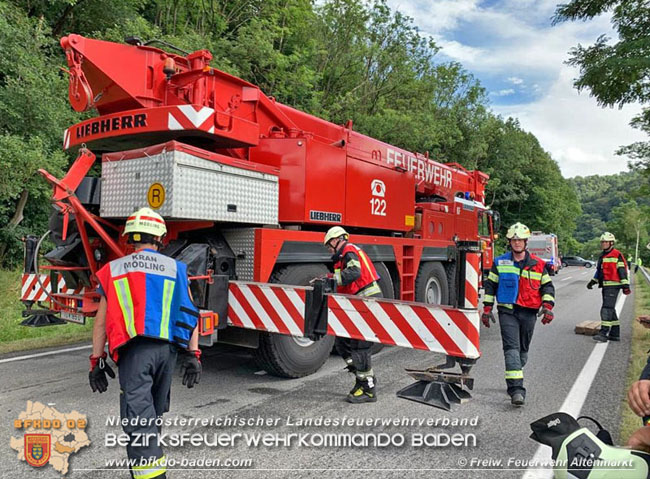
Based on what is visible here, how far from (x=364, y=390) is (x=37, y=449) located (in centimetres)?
267

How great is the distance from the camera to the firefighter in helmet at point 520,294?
16.1 ft

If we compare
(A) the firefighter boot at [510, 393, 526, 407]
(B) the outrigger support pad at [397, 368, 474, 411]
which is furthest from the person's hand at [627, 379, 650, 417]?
(A) the firefighter boot at [510, 393, 526, 407]

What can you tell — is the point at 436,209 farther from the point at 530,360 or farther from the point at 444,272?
the point at 530,360

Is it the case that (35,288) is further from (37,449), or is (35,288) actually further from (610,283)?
(610,283)

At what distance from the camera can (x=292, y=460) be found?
11.1 ft

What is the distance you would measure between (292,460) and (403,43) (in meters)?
21.4

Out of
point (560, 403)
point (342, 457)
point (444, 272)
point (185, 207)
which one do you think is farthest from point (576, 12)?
point (342, 457)

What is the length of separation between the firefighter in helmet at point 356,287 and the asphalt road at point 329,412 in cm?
16

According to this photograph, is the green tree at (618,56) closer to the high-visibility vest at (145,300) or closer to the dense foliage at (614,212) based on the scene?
the high-visibility vest at (145,300)

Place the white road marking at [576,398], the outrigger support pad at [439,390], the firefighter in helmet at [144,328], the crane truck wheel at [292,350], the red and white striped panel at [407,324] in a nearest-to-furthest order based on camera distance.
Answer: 1. the firefighter in helmet at [144,328]
2. the white road marking at [576,398]
3. the red and white striped panel at [407,324]
4. the outrigger support pad at [439,390]
5. the crane truck wheel at [292,350]

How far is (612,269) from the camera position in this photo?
8430 millimetres

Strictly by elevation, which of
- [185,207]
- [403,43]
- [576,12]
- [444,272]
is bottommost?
[444,272]

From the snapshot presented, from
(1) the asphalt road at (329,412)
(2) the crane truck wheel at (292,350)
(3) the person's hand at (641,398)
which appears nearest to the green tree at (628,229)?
(1) the asphalt road at (329,412)

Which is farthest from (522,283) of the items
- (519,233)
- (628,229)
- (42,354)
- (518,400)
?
(628,229)
